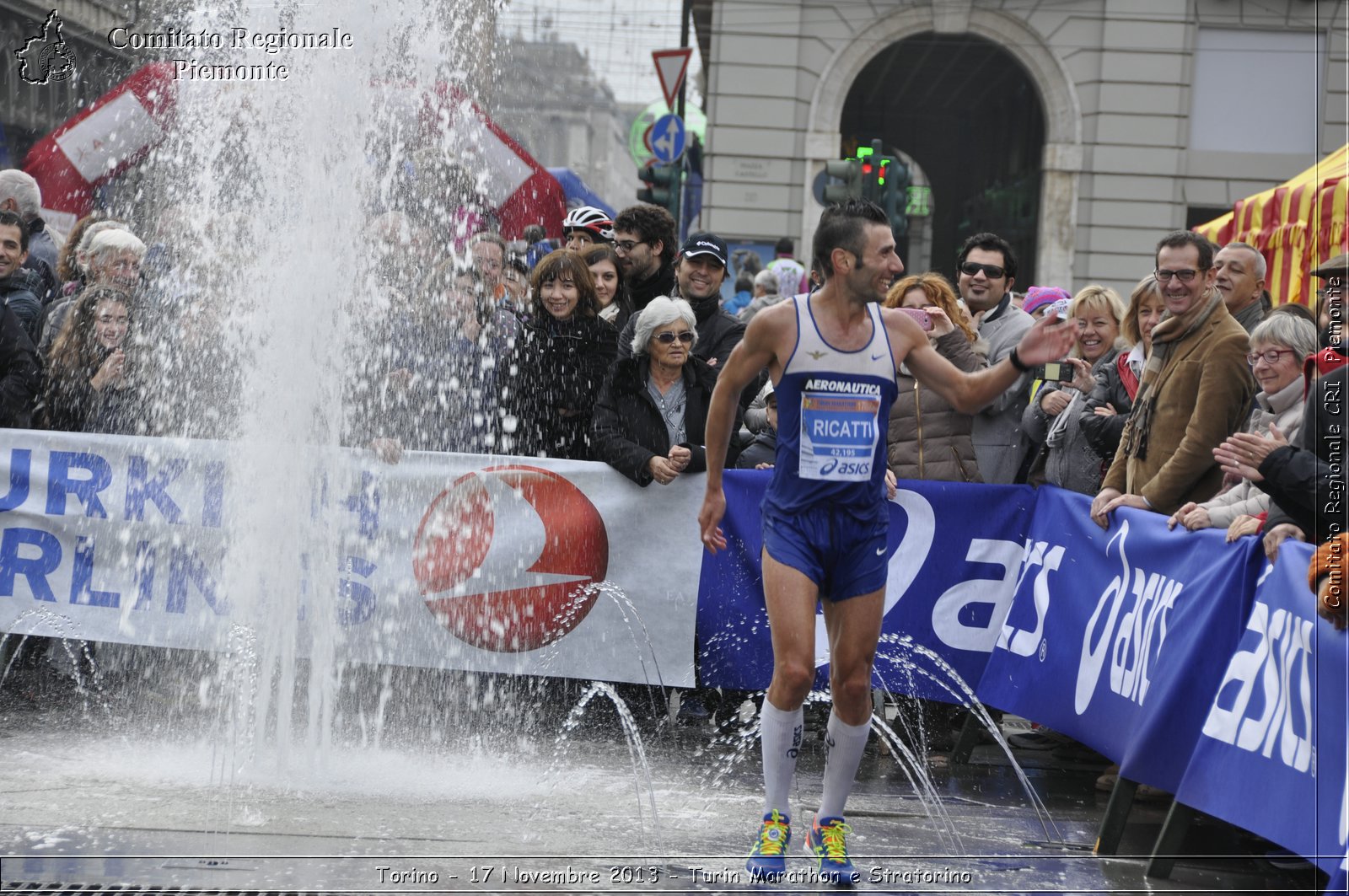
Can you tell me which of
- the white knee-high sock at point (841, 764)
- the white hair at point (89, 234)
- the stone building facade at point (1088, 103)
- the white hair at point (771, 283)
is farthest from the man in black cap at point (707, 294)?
the stone building facade at point (1088, 103)

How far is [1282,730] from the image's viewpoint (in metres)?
4.70

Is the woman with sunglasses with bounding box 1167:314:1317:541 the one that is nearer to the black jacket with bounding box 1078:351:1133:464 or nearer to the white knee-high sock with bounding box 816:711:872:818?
the black jacket with bounding box 1078:351:1133:464

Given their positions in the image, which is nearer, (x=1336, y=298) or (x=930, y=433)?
(x=1336, y=298)

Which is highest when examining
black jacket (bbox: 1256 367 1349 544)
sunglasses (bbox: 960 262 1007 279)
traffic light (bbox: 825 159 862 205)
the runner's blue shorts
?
traffic light (bbox: 825 159 862 205)

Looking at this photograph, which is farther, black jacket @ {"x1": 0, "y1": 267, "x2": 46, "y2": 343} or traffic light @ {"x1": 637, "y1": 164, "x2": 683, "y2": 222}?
traffic light @ {"x1": 637, "y1": 164, "x2": 683, "y2": 222}

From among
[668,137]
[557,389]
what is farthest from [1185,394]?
[668,137]

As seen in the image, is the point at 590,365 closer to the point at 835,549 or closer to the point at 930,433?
the point at 930,433

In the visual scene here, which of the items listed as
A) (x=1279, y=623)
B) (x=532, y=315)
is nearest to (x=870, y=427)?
(x=1279, y=623)

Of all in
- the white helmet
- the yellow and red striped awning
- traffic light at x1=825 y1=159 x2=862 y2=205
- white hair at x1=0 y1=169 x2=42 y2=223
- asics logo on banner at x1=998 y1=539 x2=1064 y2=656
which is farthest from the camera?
traffic light at x1=825 y1=159 x2=862 y2=205

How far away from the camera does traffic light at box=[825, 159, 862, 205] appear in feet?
48.9

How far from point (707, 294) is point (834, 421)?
10.9 ft

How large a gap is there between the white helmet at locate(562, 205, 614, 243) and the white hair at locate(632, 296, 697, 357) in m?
2.21

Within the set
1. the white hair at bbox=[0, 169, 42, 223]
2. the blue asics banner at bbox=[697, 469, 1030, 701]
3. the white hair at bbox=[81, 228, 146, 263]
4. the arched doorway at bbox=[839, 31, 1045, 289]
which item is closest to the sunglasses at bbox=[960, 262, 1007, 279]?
the blue asics banner at bbox=[697, 469, 1030, 701]

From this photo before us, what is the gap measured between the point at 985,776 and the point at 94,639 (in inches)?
170
